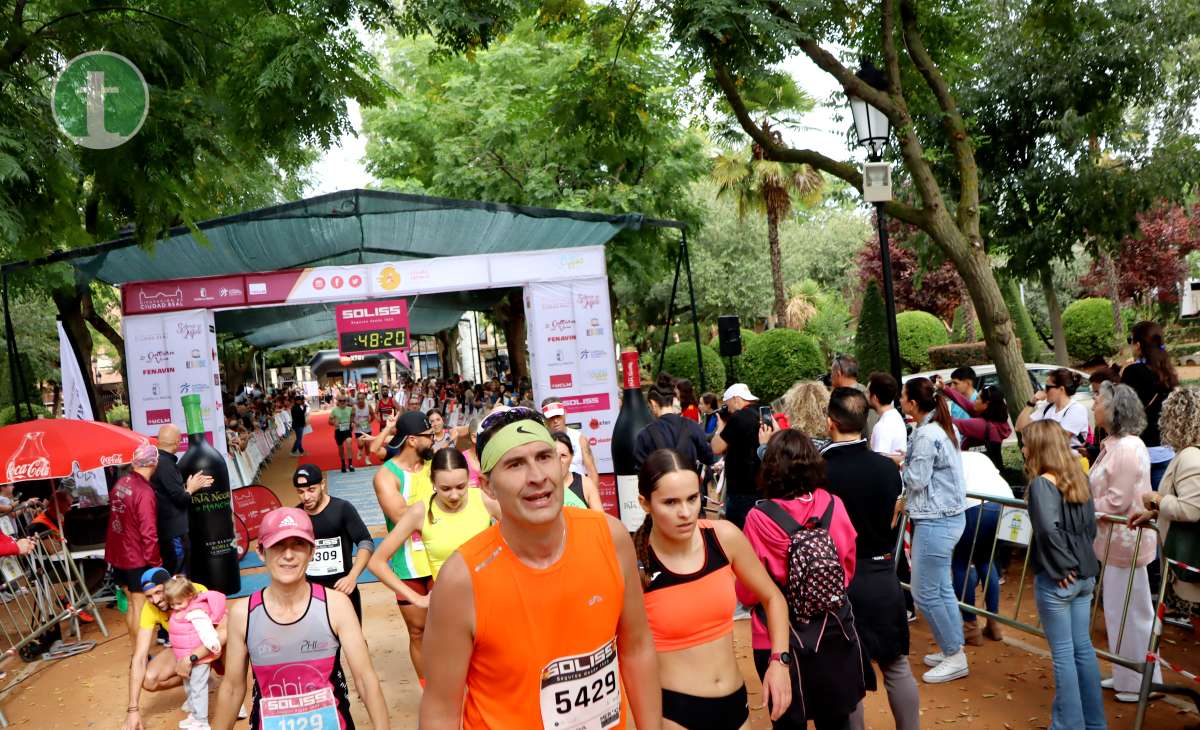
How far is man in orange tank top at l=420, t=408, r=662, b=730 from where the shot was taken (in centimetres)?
247

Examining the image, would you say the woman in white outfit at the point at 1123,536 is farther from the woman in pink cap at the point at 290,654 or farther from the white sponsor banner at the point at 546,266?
the white sponsor banner at the point at 546,266

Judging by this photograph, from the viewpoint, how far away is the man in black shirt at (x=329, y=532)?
5930 millimetres

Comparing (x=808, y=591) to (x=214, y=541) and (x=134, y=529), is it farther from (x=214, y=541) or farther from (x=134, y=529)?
(x=214, y=541)

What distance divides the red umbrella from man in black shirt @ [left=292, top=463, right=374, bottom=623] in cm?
399

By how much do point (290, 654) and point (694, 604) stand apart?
1498 mm

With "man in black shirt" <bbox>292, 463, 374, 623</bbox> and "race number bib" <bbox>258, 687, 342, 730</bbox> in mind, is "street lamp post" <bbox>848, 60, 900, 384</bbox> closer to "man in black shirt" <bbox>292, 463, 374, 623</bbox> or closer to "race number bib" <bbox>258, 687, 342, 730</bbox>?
"man in black shirt" <bbox>292, 463, 374, 623</bbox>

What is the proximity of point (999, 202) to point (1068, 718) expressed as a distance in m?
16.1

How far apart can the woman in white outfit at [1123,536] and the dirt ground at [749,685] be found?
0.34 metres

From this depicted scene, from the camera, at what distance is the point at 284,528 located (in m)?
3.81

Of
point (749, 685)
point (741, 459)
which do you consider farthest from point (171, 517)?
point (749, 685)

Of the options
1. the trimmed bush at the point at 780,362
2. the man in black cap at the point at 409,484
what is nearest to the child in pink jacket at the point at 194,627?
the man in black cap at the point at 409,484

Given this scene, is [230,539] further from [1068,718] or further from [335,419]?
[335,419]

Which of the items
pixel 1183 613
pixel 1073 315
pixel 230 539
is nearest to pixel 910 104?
pixel 1183 613

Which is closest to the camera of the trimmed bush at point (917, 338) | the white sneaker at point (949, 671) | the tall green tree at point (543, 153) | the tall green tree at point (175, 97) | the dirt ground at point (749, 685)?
the dirt ground at point (749, 685)
